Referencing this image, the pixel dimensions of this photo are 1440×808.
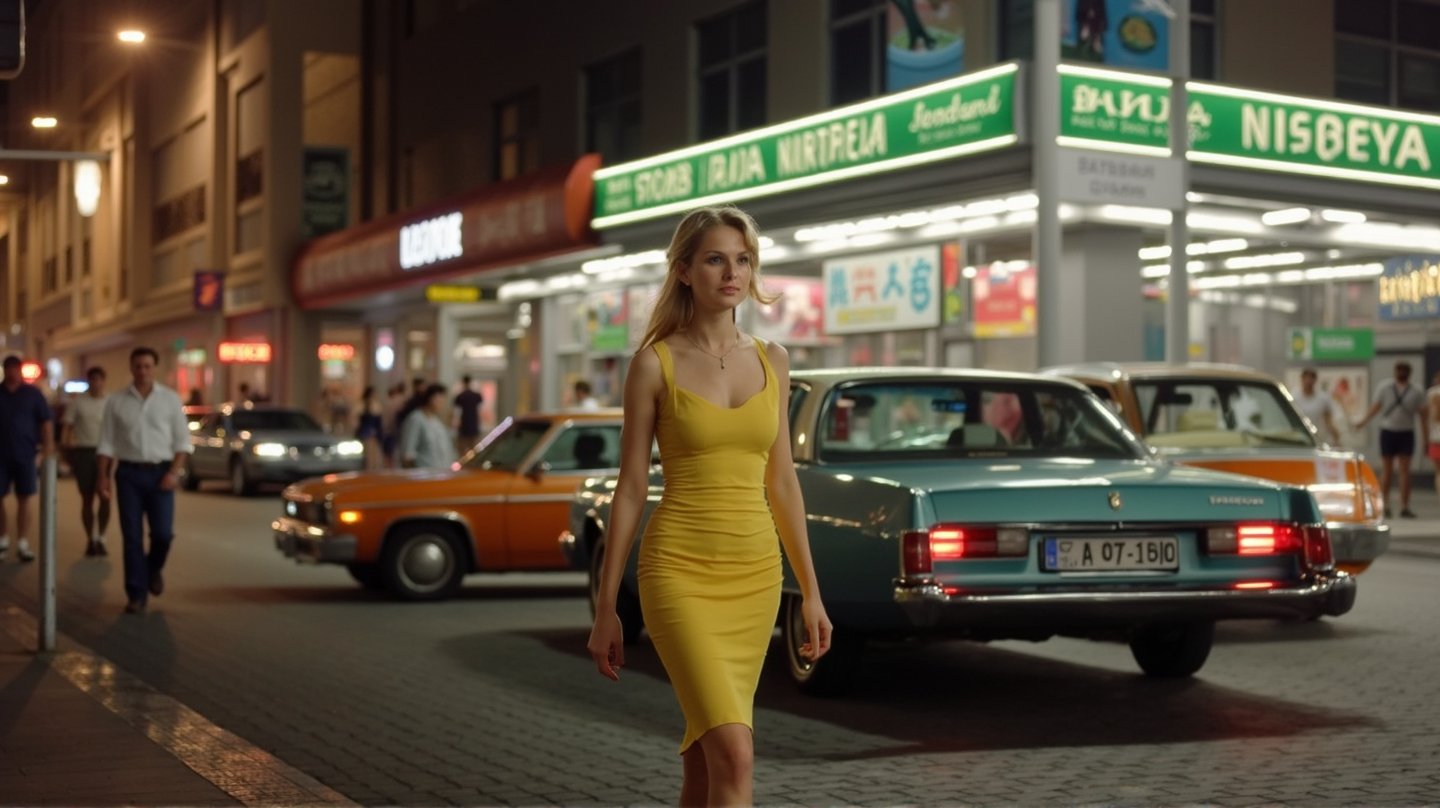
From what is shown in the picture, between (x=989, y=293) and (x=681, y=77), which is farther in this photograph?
(x=681, y=77)

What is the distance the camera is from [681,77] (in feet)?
93.5

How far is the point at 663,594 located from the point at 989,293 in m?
19.2

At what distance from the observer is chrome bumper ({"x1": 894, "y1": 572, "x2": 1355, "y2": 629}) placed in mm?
7699

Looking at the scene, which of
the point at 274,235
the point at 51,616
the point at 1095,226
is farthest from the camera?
the point at 274,235

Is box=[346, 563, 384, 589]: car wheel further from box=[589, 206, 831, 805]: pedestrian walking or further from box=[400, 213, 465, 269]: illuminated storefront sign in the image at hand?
box=[400, 213, 465, 269]: illuminated storefront sign

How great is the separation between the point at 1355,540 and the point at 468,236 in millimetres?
20785

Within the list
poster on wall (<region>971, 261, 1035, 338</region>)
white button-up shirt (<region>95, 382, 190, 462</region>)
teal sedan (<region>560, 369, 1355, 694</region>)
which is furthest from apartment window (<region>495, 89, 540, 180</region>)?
teal sedan (<region>560, 369, 1355, 694</region>)

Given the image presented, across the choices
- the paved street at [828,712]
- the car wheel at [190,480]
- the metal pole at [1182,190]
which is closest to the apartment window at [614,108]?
the car wheel at [190,480]

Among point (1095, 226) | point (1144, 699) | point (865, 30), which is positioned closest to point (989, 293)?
point (1095, 226)

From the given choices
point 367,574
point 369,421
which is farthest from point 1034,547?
point 369,421

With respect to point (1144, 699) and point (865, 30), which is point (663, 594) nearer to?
point (1144, 699)

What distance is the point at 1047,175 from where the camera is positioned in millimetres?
17625

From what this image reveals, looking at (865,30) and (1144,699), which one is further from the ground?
(865,30)

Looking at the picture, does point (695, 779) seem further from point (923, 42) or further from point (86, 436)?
point (923, 42)
